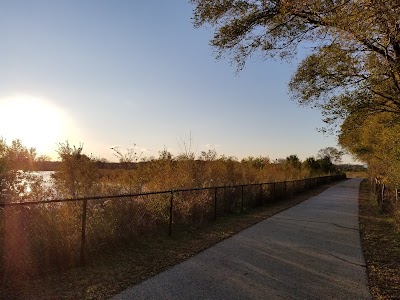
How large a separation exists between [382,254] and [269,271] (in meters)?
3.23

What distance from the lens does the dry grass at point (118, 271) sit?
4.84 metres

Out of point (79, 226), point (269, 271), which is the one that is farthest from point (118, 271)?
point (269, 271)

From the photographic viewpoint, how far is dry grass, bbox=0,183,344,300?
484 cm

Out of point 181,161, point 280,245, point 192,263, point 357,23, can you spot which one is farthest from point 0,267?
point 181,161

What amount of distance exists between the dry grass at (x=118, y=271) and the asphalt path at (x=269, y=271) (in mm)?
277

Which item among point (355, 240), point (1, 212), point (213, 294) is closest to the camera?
point (213, 294)

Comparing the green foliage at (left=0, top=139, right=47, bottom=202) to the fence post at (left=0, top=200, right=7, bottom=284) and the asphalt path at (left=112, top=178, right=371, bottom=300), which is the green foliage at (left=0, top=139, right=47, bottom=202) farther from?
the asphalt path at (left=112, top=178, right=371, bottom=300)

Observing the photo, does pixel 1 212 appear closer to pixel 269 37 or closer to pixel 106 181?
pixel 106 181

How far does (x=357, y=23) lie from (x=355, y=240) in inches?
210

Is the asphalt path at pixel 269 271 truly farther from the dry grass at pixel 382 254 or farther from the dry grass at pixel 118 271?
the dry grass at pixel 118 271

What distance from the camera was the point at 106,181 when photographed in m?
10.7

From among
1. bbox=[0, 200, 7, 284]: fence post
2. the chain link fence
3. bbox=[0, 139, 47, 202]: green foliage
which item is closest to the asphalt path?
the chain link fence

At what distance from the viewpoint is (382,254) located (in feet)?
25.8

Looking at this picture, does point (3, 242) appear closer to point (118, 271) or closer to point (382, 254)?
point (118, 271)
